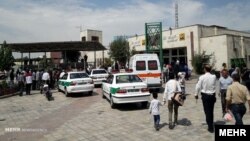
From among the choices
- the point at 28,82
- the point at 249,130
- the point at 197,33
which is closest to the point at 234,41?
the point at 197,33

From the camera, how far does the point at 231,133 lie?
18.3 ft

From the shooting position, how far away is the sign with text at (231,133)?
5543 millimetres

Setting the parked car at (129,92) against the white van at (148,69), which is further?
the white van at (148,69)

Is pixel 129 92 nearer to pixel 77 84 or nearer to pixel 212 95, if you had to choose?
pixel 212 95

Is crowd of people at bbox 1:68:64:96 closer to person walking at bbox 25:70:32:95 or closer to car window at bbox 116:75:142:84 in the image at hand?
person walking at bbox 25:70:32:95

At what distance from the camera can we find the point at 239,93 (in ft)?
25.1

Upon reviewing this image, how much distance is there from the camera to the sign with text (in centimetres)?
554

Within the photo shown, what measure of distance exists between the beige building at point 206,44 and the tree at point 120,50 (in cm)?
831

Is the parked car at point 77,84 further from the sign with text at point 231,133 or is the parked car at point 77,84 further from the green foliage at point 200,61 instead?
the green foliage at point 200,61

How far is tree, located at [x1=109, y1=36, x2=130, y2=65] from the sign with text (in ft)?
139

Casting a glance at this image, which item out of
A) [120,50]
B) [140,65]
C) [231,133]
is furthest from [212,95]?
[120,50]

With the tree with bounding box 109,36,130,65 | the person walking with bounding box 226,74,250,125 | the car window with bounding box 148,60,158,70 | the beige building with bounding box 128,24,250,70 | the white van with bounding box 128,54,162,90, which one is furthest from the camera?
the tree with bounding box 109,36,130,65

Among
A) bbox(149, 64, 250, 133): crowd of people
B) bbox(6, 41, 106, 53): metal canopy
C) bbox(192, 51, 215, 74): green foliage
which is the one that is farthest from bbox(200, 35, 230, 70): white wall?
bbox(149, 64, 250, 133): crowd of people

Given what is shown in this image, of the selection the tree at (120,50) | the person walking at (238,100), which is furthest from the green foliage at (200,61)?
the person walking at (238,100)
